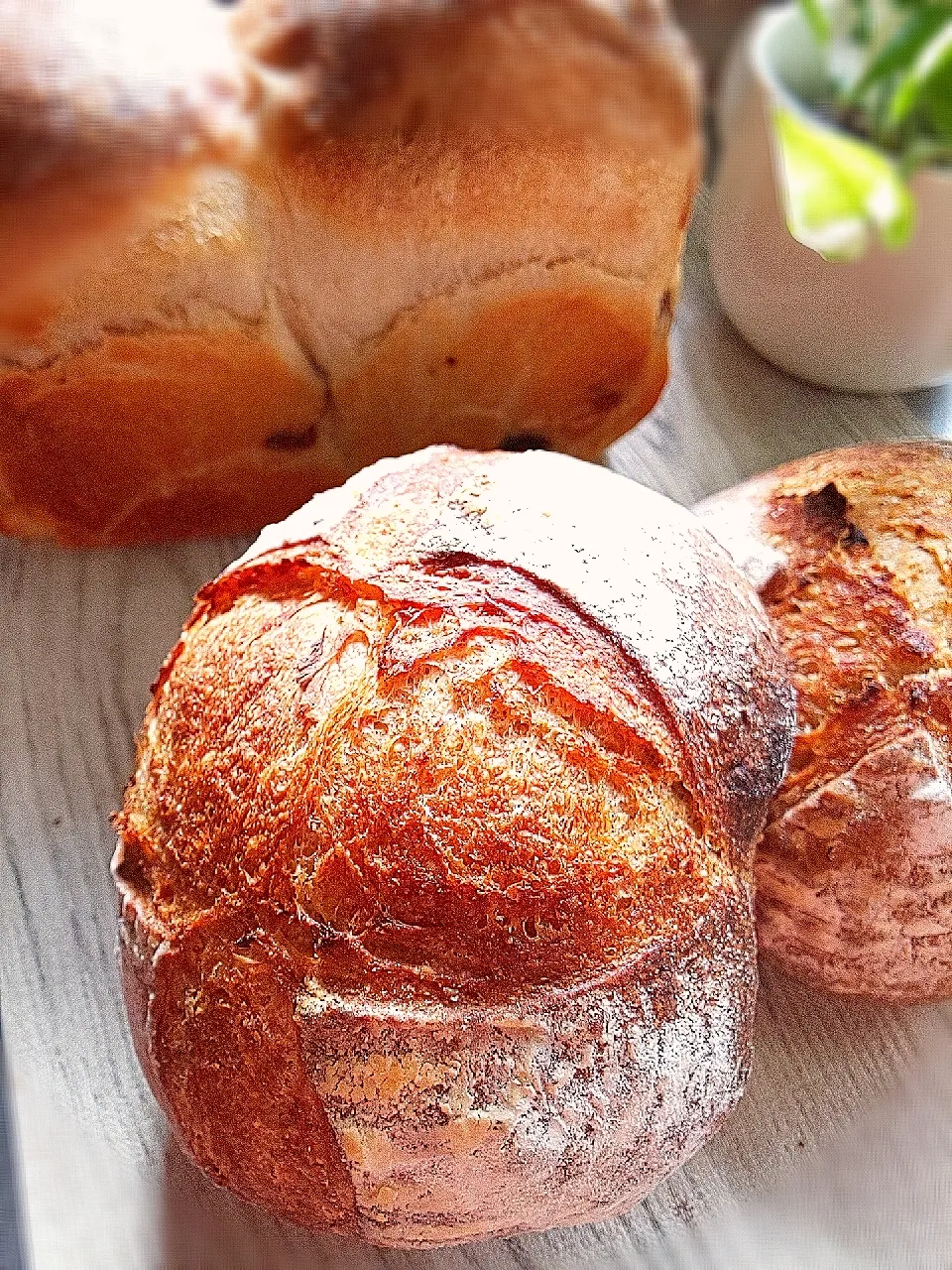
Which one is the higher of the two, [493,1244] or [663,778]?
[663,778]

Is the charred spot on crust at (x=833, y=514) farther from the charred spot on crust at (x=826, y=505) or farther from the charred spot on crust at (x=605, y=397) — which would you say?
the charred spot on crust at (x=605, y=397)

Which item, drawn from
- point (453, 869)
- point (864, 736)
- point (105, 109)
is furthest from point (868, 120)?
point (864, 736)

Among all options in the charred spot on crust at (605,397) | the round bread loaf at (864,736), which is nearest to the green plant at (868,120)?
the round bread loaf at (864,736)

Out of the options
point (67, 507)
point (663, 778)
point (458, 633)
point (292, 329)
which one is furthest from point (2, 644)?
point (663, 778)

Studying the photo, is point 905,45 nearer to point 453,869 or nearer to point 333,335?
point 453,869

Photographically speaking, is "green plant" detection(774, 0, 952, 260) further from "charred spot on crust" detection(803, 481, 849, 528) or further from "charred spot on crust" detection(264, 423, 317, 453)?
"charred spot on crust" detection(264, 423, 317, 453)

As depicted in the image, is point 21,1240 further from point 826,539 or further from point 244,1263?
point 826,539
